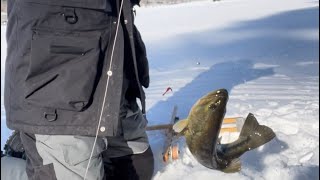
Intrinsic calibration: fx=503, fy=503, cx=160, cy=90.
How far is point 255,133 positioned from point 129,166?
663 mm

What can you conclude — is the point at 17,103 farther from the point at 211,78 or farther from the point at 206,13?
the point at 211,78

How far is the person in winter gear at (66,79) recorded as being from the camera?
1779 mm

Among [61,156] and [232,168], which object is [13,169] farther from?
[232,168]

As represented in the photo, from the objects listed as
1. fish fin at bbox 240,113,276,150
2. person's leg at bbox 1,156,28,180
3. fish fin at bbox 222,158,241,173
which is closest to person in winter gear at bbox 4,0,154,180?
person's leg at bbox 1,156,28,180

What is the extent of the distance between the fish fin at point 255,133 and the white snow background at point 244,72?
7.4 inches

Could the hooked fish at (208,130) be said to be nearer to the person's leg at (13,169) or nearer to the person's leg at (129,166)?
the person's leg at (129,166)

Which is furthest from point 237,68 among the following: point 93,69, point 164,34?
point 93,69

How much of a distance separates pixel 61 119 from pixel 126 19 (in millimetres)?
469

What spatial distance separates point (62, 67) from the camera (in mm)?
1791

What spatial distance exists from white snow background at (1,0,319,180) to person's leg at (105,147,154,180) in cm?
28

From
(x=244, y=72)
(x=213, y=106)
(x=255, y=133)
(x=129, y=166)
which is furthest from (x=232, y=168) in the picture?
(x=244, y=72)

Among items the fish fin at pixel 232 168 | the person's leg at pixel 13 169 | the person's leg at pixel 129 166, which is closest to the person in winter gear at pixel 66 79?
the person's leg at pixel 13 169

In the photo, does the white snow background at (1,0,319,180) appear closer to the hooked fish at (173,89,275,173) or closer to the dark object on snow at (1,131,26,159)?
the hooked fish at (173,89,275,173)

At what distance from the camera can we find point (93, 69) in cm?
182
